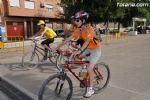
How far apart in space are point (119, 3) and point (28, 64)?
26.8 metres

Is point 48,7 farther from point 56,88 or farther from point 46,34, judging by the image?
point 56,88

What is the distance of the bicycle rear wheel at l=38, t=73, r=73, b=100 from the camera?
4.98 metres

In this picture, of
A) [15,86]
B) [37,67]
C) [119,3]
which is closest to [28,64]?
[37,67]

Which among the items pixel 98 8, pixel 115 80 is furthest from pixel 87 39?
pixel 98 8

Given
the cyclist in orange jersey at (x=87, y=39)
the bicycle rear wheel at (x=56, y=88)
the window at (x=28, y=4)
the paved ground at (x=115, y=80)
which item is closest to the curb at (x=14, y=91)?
the paved ground at (x=115, y=80)

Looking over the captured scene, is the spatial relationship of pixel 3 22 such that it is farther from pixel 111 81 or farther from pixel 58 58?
pixel 111 81

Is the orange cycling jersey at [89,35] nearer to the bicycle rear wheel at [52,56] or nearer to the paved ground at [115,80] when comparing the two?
the paved ground at [115,80]

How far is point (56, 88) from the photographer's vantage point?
5.27 meters

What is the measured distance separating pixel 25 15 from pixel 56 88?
111 ft

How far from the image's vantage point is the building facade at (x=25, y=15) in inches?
1401

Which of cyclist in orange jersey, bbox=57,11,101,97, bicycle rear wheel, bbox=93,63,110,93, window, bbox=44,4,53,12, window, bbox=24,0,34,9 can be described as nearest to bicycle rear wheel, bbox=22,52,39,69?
bicycle rear wheel, bbox=93,63,110,93

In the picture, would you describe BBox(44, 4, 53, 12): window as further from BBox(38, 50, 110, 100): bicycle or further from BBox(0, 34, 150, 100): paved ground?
BBox(38, 50, 110, 100): bicycle

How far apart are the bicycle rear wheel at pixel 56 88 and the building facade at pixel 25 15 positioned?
31292 mm

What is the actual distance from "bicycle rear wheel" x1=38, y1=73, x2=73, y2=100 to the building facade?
103 ft
